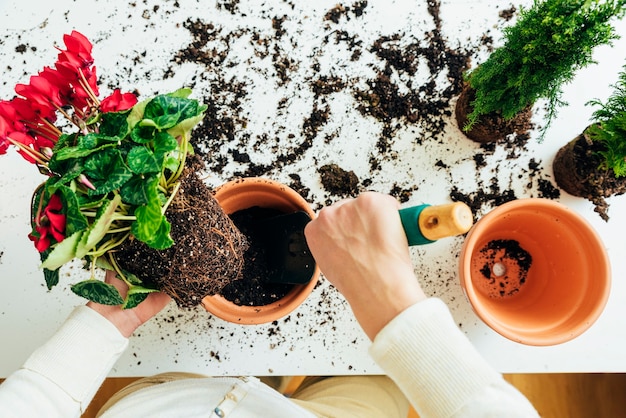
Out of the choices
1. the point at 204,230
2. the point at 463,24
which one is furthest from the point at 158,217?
the point at 463,24

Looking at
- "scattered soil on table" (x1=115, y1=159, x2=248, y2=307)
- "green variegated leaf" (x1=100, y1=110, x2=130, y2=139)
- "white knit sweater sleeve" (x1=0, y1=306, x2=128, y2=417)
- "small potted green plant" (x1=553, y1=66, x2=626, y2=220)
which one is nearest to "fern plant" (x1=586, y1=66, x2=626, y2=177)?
"small potted green plant" (x1=553, y1=66, x2=626, y2=220)

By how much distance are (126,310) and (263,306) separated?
24cm

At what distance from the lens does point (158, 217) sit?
61 cm

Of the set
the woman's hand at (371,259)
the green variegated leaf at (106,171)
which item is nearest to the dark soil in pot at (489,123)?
the woman's hand at (371,259)

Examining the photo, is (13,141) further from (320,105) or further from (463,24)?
(463,24)

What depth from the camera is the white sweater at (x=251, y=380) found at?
1.99 ft

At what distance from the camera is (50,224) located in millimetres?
614

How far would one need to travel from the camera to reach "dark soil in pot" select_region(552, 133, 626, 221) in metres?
0.93

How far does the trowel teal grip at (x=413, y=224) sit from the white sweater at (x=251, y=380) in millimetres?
84

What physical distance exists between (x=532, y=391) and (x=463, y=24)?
3.55 ft

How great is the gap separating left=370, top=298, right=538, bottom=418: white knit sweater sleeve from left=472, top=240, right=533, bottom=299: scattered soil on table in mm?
438

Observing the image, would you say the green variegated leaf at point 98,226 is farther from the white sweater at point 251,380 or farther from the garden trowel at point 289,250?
the garden trowel at point 289,250

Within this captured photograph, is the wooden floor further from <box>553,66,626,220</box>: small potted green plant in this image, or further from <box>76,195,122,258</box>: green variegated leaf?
<box>76,195,122,258</box>: green variegated leaf

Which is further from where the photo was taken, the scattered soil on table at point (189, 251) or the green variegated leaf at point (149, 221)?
the scattered soil on table at point (189, 251)
